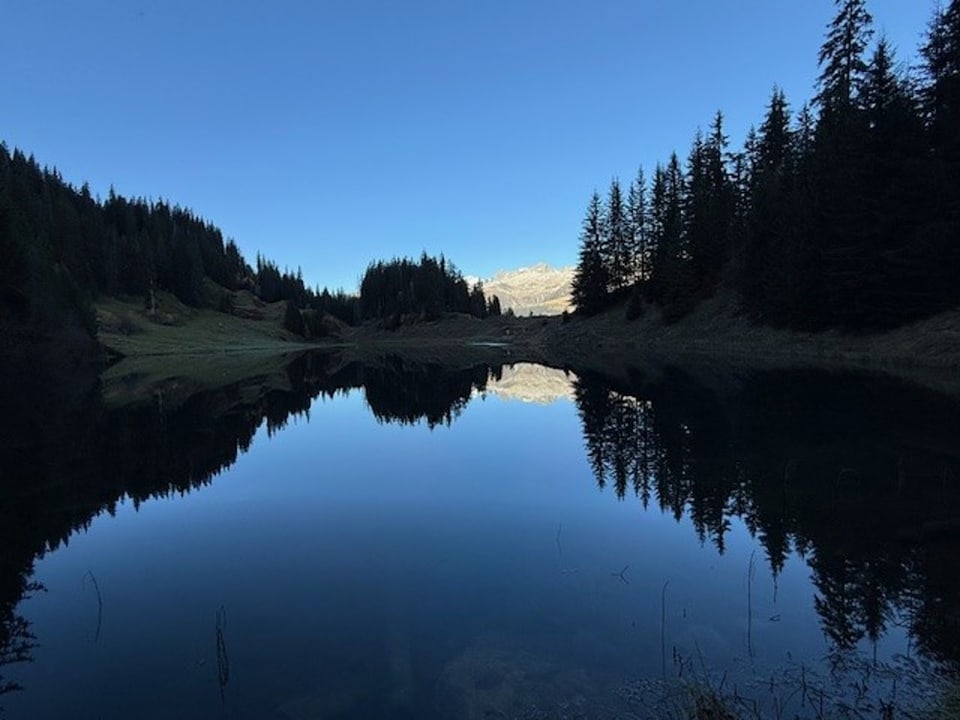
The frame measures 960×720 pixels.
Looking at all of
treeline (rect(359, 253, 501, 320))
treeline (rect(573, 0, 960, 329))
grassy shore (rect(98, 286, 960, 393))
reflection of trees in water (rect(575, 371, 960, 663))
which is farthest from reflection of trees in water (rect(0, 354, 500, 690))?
treeline (rect(359, 253, 501, 320))

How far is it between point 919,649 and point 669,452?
12360 mm

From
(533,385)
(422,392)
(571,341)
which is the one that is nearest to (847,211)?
(533,385)

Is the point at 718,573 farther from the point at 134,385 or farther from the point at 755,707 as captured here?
the point at 134,385

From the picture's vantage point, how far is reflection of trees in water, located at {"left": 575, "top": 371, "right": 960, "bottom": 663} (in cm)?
887

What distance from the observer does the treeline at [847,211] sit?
129 feet

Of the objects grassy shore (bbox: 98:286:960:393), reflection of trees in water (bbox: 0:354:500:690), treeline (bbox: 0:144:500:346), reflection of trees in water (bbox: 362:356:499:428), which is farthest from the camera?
treeline (bbox: 0:144:500:346)

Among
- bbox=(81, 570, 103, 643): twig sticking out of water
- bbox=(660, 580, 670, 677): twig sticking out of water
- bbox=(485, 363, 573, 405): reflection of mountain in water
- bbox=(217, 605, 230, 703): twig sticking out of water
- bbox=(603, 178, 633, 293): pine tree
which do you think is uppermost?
bbox=(603, 178, 633, 293): pine tree

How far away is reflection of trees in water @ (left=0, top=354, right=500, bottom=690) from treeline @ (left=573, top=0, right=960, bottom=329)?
30.0 m

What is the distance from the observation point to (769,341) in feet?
184

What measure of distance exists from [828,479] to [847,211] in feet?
127

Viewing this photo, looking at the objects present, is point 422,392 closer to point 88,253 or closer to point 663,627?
point 663,627

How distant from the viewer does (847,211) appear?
4538 cm

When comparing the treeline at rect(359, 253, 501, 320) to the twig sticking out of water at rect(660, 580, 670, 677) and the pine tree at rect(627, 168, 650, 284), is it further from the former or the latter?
the twig sticking out of water at rect(660, 580, 670, 677)

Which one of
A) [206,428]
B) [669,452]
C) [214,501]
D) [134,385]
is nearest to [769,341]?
[669,452]
